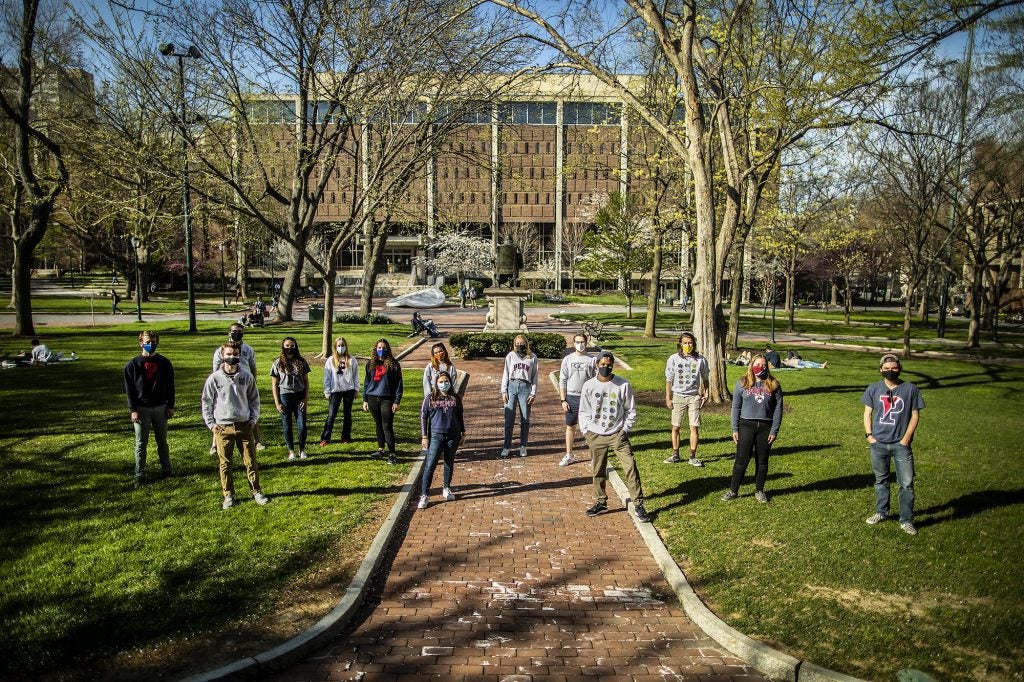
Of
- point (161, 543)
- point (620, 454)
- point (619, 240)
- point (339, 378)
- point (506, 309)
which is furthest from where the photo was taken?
point (619, 240)

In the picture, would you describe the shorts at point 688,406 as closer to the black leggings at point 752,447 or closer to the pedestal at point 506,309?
the black leggings at point 752,447

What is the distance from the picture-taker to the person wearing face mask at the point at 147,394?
8258 millimetres

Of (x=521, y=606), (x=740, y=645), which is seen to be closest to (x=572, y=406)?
(x=521, y=606)

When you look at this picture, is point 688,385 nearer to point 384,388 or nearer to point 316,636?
point 384,388

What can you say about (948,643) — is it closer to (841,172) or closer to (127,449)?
(127,449)

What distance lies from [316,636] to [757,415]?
5.34 meters

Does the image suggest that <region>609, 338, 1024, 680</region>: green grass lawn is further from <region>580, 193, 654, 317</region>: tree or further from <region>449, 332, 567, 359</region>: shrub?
<region>580, 193, 654, 317</region>: tree

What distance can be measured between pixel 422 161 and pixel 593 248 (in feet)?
67.4

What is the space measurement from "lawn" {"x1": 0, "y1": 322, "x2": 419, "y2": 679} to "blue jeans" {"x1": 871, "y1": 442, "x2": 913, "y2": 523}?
5.40 m

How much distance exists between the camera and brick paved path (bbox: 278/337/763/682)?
482 cm

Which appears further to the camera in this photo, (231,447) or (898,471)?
(231,447)

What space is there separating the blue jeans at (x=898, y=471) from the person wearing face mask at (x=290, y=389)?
716 cm

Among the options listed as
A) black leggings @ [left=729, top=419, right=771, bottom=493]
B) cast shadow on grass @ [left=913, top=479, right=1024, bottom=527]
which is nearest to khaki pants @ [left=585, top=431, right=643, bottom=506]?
black leggings @ [left=729, top=419, right=771, bottom=493]

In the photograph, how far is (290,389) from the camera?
967 cm
